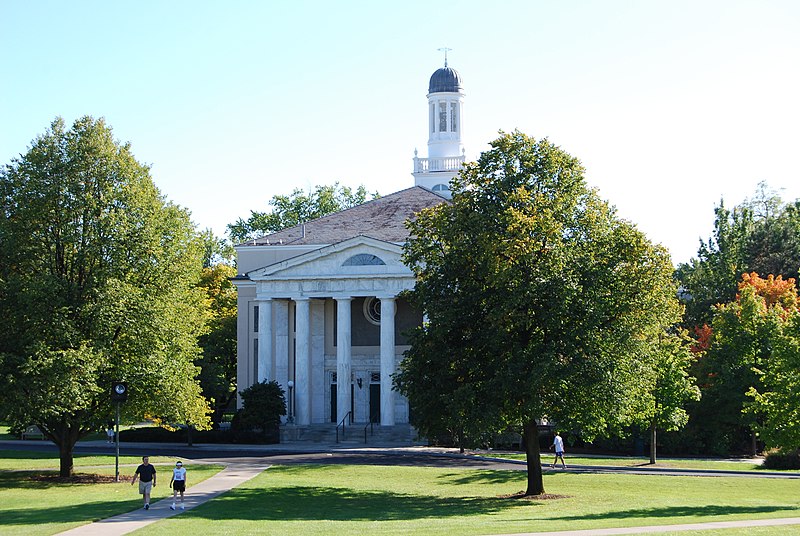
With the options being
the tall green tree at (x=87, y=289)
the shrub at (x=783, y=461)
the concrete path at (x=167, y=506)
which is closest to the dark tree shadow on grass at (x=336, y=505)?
the concrete path at (x=167, y=506)

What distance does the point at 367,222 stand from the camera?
6781 cm

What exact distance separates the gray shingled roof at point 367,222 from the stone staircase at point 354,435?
12.3 metres

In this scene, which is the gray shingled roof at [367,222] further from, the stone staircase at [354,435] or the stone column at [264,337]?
the stone staircase at [354,435]

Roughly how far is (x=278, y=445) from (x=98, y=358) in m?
24.1

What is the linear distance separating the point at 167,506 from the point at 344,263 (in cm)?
3365

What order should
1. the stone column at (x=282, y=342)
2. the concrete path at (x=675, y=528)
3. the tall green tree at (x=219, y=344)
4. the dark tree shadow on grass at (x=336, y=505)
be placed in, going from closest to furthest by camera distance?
1. the concrete path at (x=675, y=528)
2. the dark tree shadow on grass at (x=336, y=505)
3. the stone column at (x=282, y=342)
4. the tall green tree at (x=219, y=344)

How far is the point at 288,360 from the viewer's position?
65.4 m

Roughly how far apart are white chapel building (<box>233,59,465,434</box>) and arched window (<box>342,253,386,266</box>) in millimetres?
61

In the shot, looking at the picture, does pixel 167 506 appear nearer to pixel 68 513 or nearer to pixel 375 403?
pixel 68 513

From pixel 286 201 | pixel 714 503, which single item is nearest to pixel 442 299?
pixel 714 503

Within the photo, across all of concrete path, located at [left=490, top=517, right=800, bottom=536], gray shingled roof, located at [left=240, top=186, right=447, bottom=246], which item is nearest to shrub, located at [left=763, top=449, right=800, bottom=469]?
concrete path, located at [left=490, top=517, right=800, bottom=536]

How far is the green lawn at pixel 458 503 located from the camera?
83.2 feet

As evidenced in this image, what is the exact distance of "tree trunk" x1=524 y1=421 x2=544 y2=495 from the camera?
110 ft

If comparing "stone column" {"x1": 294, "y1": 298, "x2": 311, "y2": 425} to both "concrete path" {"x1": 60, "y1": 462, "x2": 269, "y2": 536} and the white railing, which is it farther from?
the white railing
